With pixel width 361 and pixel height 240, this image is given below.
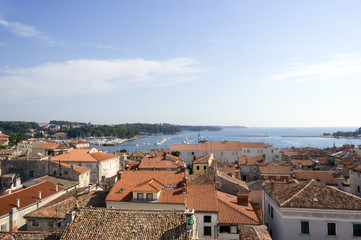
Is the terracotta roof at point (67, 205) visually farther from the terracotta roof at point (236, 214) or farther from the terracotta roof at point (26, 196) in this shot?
the terracotta roof at point (236, 214)

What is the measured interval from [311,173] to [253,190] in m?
10.0

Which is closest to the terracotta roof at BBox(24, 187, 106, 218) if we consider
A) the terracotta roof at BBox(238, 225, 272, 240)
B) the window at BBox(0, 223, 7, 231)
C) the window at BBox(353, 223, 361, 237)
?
the window at BBox(0, 223, 7, 231)

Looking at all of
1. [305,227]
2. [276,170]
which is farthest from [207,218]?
[276,170]

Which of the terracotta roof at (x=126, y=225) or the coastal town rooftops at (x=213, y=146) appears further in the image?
the coastal town rooftops at (x=213, y=146)

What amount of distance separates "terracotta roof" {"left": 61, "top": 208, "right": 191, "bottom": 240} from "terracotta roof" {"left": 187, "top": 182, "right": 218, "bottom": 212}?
7.51m

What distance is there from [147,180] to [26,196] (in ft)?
34.5

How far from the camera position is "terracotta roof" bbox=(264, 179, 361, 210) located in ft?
52.0

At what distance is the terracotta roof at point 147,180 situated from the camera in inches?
803

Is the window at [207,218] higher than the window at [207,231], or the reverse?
the window at [207,218]

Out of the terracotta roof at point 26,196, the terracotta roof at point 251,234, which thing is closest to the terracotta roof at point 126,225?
the terracotta roof at point 251,234

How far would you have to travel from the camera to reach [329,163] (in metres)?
56.5

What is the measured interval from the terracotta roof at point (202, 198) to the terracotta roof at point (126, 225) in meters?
7.51

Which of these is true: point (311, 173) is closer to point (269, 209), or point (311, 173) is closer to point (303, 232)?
point (269, 209)

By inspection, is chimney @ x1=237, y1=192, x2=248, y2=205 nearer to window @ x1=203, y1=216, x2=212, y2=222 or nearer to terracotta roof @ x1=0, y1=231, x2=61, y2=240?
window @ x1=203, y1=216, x2=212, y2=222
